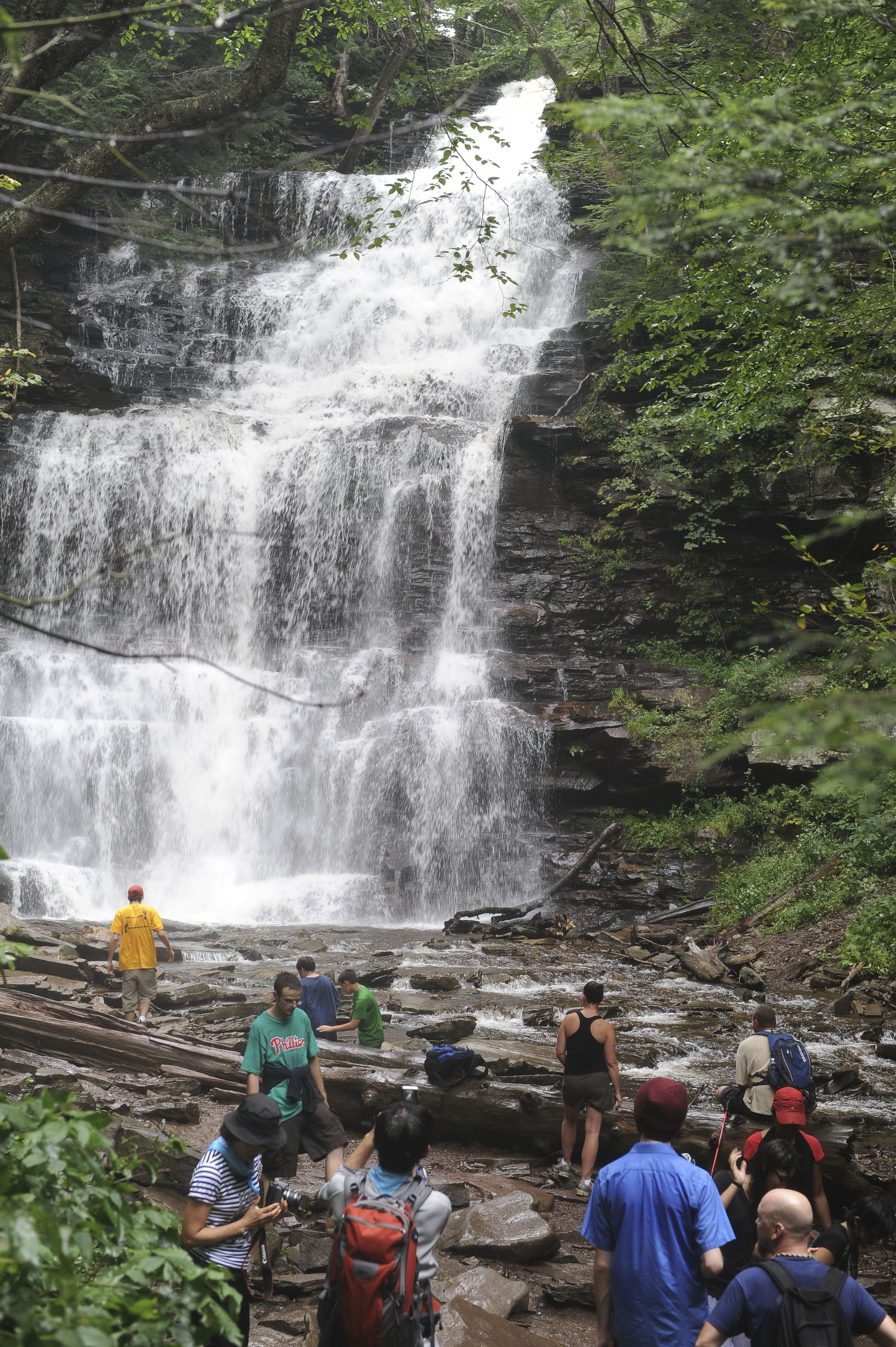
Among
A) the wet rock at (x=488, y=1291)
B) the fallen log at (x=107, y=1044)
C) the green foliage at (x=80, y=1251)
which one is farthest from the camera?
the fallen log at (x=107, y=1044)

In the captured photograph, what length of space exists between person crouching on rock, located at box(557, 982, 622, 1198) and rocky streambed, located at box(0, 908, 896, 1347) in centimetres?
16

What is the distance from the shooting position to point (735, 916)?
14516 mm

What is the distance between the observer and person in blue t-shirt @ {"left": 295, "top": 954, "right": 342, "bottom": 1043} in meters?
6.96

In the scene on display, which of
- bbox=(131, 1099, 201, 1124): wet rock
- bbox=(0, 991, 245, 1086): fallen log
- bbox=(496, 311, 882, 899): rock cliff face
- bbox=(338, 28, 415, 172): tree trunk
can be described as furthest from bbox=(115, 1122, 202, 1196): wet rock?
bbox=(338, 28, 415, 172): tree trunk

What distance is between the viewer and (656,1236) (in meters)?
3.17

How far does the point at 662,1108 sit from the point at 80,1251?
79.5 inches

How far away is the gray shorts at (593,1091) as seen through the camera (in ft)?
20.1

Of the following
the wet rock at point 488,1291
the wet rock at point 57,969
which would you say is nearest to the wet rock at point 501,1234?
the wet rock at point 488,1291

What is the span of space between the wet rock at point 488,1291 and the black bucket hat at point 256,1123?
1.52 metres

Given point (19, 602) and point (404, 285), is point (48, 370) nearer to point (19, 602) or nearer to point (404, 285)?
point (404, 285)

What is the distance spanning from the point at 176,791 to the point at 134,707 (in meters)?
2.40

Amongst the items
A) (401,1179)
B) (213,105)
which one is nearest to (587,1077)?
(401,1179)

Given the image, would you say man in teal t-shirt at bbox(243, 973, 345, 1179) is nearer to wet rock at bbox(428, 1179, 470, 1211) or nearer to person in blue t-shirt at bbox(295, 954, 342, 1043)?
wet rock at bbox(428, 1179, 470, 1211)

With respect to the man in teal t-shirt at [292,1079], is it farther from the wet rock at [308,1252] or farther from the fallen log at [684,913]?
the fallen log at [684,913]
